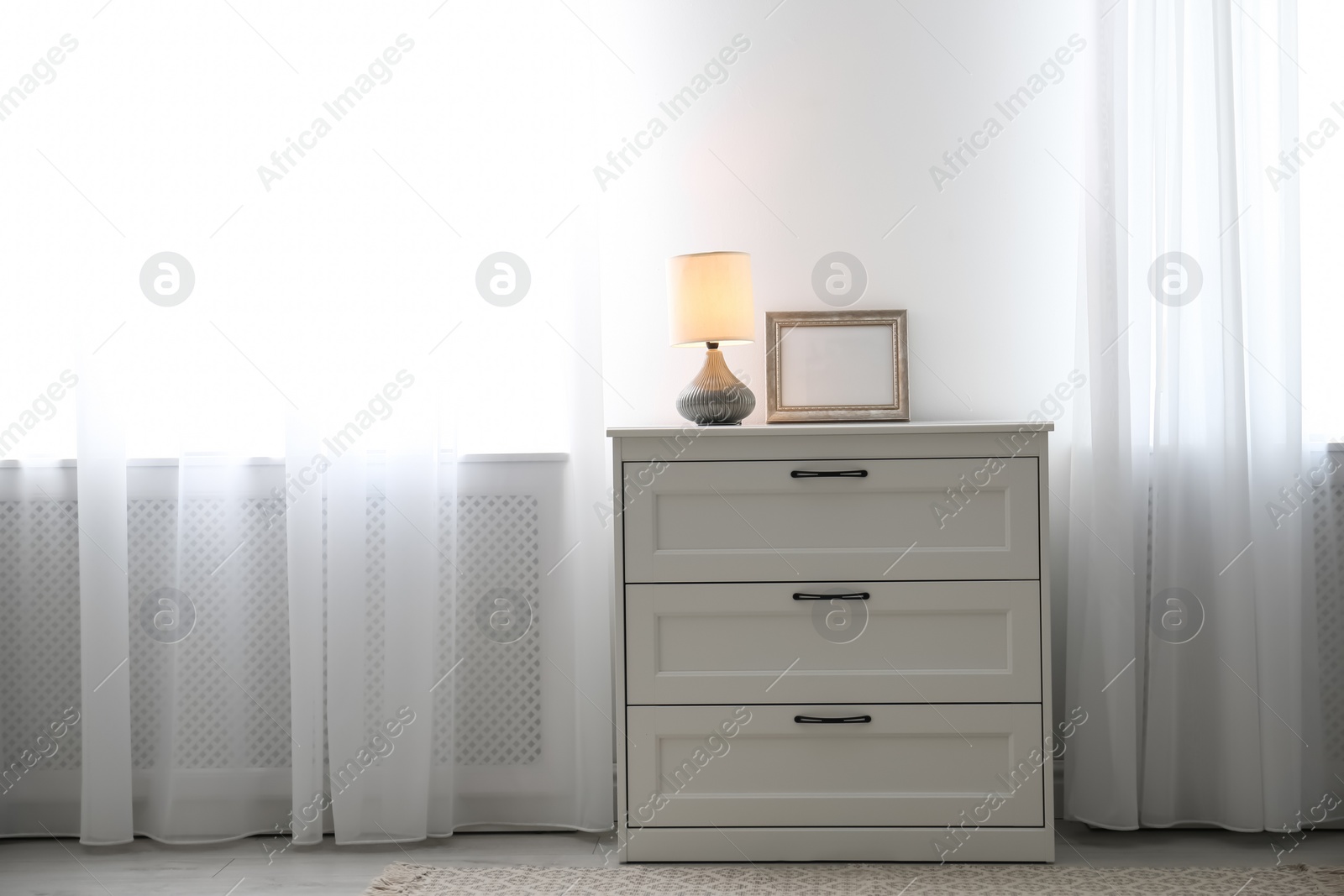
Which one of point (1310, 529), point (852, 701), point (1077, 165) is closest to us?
point (852, 701)

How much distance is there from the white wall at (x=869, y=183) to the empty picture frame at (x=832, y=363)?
0.18 feet

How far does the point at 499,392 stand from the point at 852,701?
1.10m

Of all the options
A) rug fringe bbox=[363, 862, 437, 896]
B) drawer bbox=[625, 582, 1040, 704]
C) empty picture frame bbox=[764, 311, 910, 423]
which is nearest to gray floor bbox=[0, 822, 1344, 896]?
rug fringe bbox=[363, 862, 437, 896]

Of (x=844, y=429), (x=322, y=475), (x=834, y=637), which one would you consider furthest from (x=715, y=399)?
(x=322, y=475)

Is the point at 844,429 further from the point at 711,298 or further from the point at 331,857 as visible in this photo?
the point at 331,857

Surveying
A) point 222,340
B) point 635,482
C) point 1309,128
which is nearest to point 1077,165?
point 1309,128

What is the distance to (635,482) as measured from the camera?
1.88 metres

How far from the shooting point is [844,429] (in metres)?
1.87

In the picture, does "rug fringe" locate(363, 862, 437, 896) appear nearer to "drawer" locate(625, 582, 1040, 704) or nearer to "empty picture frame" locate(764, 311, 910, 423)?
"drawer" locate(625, 582, 1040, 704)

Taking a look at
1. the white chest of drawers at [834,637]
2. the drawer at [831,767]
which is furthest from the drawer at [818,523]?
the drawer at [831,767]

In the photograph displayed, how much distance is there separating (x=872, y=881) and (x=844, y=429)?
90 centimetres

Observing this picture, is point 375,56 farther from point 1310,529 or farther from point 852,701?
point 1310,529

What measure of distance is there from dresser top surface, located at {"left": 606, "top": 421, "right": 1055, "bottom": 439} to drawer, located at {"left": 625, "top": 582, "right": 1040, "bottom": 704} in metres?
0.31

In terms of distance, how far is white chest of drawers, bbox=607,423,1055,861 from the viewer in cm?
186
